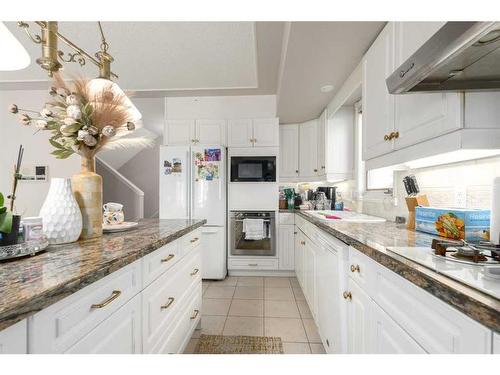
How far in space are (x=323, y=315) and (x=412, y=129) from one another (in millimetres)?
1288

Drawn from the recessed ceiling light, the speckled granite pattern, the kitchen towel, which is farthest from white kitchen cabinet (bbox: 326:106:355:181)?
the speckled granite pattern

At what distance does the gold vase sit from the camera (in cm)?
119

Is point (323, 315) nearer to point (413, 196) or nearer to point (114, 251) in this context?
point (413, 196)

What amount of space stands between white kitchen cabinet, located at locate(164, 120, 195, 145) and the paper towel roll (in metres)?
3.26

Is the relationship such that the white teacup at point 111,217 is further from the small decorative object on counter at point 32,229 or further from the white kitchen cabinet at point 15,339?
the white kitchen cabinet at point 15,339

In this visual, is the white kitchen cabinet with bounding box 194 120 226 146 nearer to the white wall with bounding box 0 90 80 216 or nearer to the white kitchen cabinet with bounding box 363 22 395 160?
the white wall with bounding box 0 90 80 216

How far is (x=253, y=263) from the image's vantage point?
337cm

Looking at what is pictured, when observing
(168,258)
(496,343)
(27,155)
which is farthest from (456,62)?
(27,155)

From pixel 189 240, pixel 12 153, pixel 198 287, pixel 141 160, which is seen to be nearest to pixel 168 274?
pixel 189 240

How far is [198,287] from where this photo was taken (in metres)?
1.98

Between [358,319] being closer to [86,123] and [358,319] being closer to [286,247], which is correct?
[86,123]

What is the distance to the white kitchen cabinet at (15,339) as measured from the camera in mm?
479

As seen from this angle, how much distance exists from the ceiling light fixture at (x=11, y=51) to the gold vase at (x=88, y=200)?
0.48 meters

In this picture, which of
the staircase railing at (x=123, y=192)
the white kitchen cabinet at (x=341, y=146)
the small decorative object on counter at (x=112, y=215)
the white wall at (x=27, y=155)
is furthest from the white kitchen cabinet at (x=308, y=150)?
the staircase railing at (x=123, y=192)
